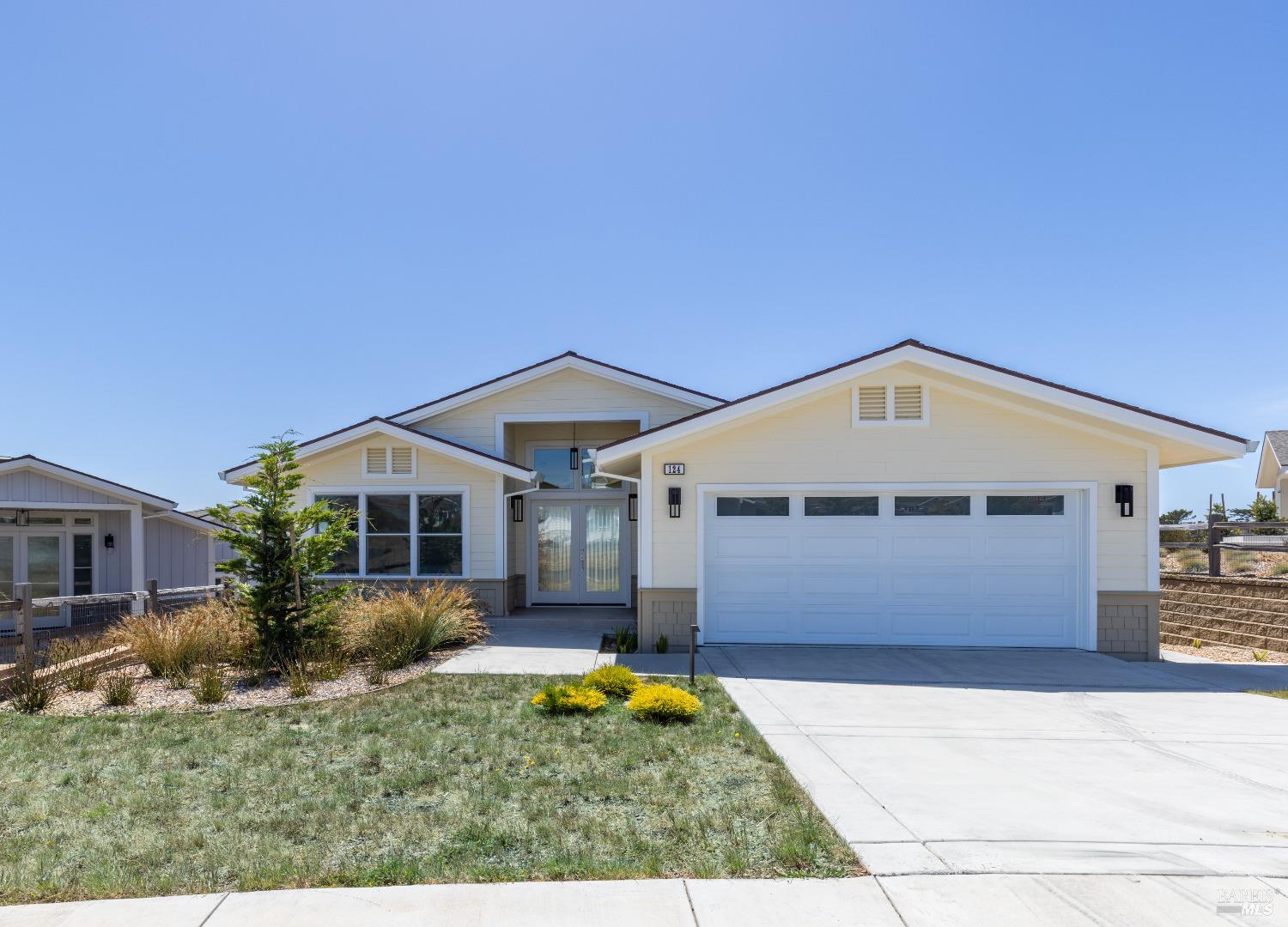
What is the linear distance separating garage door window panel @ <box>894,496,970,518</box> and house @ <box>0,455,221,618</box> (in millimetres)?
13881

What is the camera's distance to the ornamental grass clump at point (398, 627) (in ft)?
30.2

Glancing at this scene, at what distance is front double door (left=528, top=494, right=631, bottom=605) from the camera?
49.2 feet

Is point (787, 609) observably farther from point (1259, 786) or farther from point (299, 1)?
point (299, 1)

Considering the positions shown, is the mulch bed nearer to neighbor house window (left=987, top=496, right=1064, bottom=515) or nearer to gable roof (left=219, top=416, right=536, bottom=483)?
neighbor house window (left=987, top=496, right=1064, bottom=515)

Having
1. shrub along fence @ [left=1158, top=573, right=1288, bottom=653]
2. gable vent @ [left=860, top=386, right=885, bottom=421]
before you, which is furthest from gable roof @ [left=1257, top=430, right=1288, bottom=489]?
gable vent @ [left=860, top=386, right=885, bottom=421]

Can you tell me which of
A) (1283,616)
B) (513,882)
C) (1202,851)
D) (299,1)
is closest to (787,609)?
(1202,851)

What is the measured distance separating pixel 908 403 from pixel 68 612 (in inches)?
681

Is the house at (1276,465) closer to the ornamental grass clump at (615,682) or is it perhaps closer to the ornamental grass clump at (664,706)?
the ornamental grass clump at (615,682)

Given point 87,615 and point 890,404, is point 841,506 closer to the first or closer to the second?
A: point 890,404

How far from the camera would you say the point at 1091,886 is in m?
3.41

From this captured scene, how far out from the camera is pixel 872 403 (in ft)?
34.2

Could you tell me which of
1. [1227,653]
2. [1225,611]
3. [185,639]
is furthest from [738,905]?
[1225,611]

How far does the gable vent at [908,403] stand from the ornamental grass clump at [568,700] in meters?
6.30

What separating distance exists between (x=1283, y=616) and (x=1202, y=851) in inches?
430
